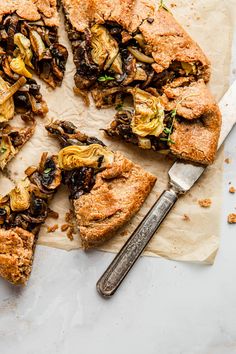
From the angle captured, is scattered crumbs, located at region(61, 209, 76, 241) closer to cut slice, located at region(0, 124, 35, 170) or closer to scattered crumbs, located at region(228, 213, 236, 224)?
→ cut slice, located at region(0, 124, 35, 170)

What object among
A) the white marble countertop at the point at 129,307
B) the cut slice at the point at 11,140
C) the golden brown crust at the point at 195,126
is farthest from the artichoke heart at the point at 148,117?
the cut slice at the point at 11,140

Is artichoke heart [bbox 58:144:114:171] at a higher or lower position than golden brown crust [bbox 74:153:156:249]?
higher

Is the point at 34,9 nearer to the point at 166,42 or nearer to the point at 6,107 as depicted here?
the point at 6,107

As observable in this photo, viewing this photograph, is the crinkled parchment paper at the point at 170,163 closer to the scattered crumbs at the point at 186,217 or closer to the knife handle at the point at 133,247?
the scattered crumbs at the point at 186,217

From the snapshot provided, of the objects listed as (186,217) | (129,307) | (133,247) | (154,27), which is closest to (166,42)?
(154,27)

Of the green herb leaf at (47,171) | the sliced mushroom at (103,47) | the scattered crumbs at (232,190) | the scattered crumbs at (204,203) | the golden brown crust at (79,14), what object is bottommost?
the scattered crumbs at (204,203)

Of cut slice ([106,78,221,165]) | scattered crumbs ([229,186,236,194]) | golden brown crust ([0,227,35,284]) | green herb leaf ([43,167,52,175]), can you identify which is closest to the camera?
golden brown crust ([0,227,35,284])

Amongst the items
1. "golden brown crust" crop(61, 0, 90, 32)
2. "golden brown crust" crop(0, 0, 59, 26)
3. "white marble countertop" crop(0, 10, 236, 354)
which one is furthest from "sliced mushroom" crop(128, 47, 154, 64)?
"white marble countertop" crop(0, 10, 236, 354)
